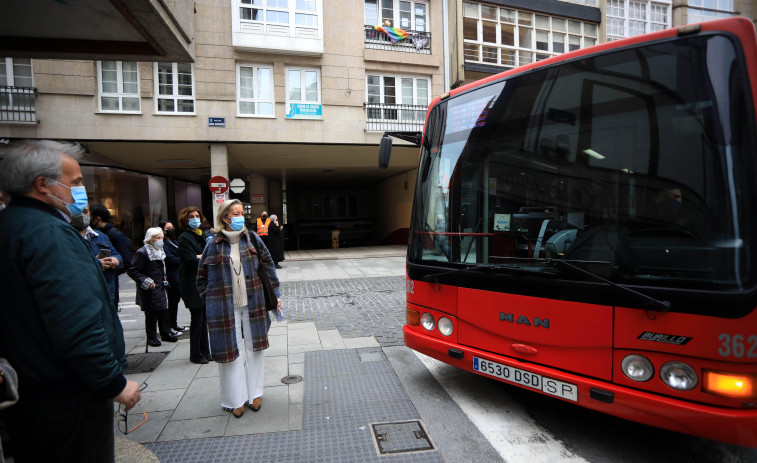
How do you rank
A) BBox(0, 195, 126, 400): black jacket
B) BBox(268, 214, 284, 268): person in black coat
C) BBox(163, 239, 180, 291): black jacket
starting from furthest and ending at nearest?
BBox(268, 214, 284, 268): person in black coat, BBox(163, 239, 180, 291): black jacket, BBox(0, 195, 126, 400): black jacket

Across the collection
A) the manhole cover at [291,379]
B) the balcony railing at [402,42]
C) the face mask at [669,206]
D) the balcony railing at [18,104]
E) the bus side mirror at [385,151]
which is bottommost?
the manhole cover at [291,379]

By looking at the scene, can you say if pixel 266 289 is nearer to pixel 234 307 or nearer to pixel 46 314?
pixel 234 307

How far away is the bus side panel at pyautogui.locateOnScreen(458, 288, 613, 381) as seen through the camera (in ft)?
8.70

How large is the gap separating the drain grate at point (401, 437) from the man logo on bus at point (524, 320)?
105cm

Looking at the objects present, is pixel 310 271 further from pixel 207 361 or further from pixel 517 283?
pixel 517 283

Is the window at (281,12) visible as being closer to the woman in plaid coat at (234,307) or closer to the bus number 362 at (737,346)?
the woman in plaid coat at (234,307)

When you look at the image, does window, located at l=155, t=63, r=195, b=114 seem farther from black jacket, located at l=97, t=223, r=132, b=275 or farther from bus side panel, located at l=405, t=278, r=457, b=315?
bus side panel, located at l=405, t=278, r=457, b=315

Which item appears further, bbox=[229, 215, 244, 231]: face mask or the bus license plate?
bbox=[229, 215, 244, 231]: face mask

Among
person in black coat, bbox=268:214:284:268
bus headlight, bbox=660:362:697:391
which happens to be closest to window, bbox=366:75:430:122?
person in black coat, bbox=268:214:284:268

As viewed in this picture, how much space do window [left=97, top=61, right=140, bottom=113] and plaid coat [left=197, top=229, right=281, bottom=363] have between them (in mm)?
13856

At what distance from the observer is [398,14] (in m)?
17.4

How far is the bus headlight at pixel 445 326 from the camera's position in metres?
3.56

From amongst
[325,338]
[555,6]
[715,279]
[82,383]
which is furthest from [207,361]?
[555,6]

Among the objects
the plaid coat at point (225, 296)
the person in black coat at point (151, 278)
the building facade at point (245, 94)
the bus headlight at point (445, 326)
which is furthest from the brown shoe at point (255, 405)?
the building facade at point (245, 94)
